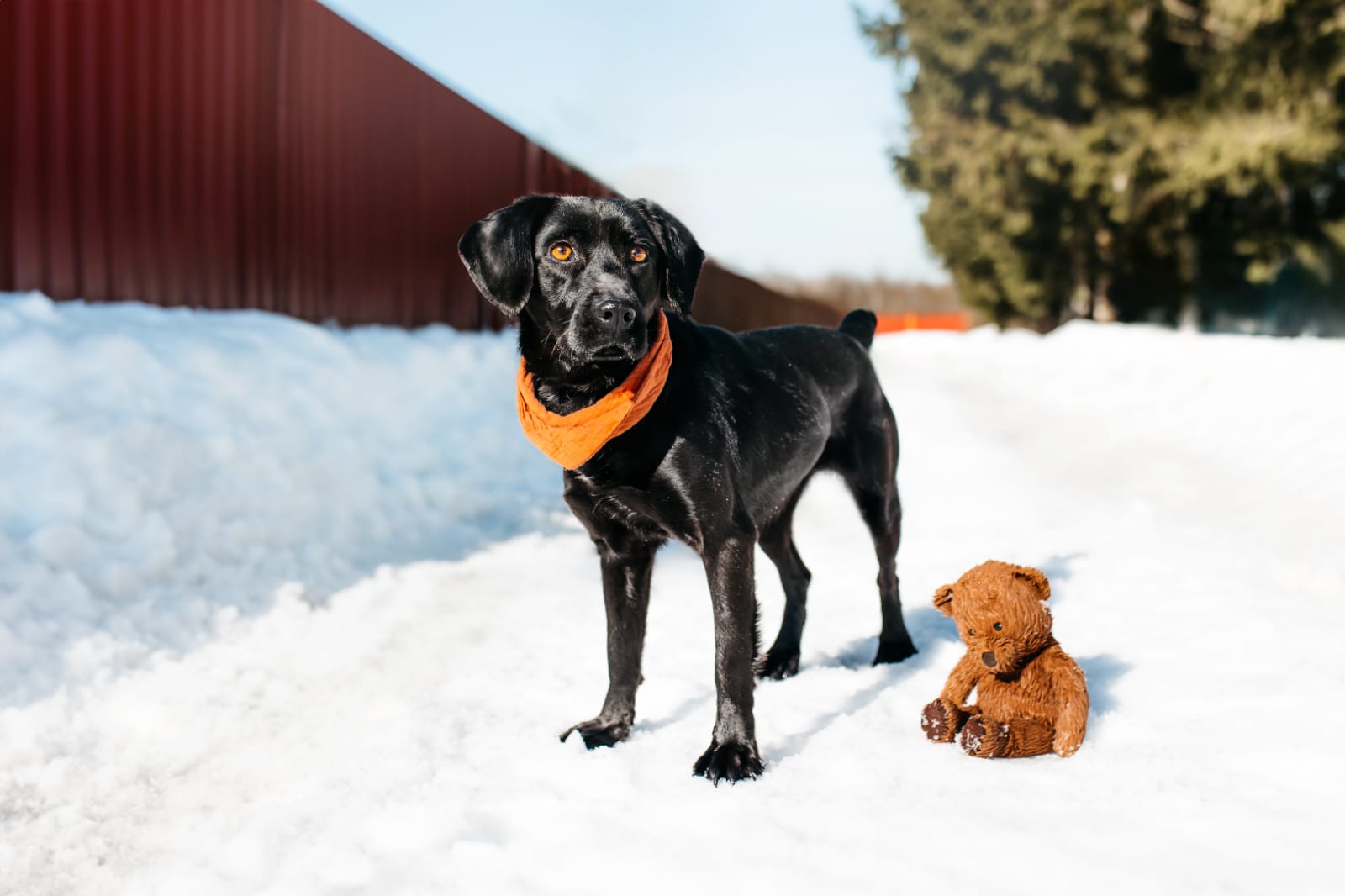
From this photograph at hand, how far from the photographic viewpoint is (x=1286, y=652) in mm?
3447

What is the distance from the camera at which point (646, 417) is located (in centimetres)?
288

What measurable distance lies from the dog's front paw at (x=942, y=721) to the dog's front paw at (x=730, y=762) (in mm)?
538

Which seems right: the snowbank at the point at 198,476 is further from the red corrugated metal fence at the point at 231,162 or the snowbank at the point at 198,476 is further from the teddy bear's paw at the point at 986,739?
the teddy bear's paw at the point at 986,739

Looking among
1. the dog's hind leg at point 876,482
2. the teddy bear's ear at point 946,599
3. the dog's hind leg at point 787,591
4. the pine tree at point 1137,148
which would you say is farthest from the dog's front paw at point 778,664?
the pine tree at point 1137,148

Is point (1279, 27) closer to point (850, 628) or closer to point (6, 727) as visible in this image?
point (850, 628)

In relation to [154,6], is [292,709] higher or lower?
lower

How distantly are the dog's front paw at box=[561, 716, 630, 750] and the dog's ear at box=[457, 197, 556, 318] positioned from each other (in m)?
1.33

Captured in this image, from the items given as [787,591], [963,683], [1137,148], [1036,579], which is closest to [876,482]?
[787,591]

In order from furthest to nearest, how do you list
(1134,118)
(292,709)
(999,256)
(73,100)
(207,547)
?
(999,256)
(1134,118)
(73,100)
(207,547)
(292,709)

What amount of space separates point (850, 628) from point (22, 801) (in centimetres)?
307

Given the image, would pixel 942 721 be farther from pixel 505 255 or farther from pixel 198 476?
pixel 198 476

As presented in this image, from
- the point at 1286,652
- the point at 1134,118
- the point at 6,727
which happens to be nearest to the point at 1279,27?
the point at 1134,118

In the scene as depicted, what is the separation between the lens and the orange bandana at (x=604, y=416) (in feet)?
9.11

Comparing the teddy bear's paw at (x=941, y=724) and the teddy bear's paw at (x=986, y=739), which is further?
the teddy bear's paw at (x=941, y=724)
